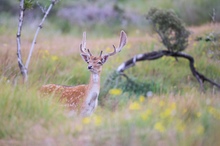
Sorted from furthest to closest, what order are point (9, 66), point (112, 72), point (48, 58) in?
1. point (48, 58)
2. point (112, 72)
3. point (9, 66)

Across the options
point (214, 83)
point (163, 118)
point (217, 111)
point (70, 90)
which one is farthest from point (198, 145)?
point (214, 83)

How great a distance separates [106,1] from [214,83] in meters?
11.8

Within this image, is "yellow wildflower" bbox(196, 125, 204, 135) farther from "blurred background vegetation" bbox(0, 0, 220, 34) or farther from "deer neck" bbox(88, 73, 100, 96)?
"blurred background vegetation" bbox(0, 0, 220, 34)

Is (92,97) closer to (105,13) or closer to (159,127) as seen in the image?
(159,127)

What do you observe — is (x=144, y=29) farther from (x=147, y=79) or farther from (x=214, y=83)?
(x=214, y=83)

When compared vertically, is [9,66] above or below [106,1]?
below

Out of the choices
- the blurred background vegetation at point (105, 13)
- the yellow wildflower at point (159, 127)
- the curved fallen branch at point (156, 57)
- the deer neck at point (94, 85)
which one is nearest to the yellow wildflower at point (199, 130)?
the yellow wildflower at point (159, 127)

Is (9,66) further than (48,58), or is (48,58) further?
(48,58)

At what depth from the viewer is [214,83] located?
1018 centimetres

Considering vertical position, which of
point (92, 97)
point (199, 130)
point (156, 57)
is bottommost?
point (199, 130)

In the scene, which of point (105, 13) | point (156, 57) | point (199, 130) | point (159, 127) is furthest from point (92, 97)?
point (105, 13)

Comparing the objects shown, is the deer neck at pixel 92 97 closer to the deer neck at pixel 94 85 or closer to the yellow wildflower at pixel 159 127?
the deer neck at pixel 94 85

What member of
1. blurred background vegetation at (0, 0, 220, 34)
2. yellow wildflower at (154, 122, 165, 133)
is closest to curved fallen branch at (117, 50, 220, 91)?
yellow wildflower at (154, 122, 165, 133)

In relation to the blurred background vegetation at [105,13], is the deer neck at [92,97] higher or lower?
lower
